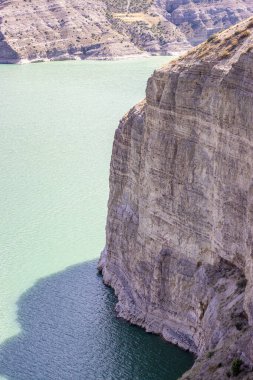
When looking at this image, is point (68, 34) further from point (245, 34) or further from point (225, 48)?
point (245, 34)

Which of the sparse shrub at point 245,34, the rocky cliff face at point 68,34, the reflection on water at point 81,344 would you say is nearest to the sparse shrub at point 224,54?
the sparse shrub at point 245,34

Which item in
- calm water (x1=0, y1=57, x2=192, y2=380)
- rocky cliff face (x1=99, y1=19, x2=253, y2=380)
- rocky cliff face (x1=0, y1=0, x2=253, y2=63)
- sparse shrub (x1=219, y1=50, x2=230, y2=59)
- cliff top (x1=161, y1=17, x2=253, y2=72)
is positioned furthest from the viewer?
rocky cliff face (x1=0, y1=0, x2=253, y2=63)

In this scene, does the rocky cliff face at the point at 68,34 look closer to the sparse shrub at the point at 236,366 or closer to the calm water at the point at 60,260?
the calm water at the point at 60,260

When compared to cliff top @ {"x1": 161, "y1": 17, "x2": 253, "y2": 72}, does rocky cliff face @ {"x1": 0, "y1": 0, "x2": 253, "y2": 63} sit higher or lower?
A: lower

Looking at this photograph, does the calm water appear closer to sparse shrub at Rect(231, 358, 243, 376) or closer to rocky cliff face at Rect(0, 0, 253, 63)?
sparse shrub at Rect(231, 358, 243, 376)

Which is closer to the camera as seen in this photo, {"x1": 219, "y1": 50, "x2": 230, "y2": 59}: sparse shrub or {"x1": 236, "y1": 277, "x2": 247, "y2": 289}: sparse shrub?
{"x1": 236, "y1": 277, "x2": 247, "y2": 289}: sparse shrub

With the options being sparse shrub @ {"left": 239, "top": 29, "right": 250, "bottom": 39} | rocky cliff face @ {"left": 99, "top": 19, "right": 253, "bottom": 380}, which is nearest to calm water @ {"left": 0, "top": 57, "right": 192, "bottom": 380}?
rocky cliff face @ {"left": 99, "top": 19, "right": 253, "bottom": 380}
